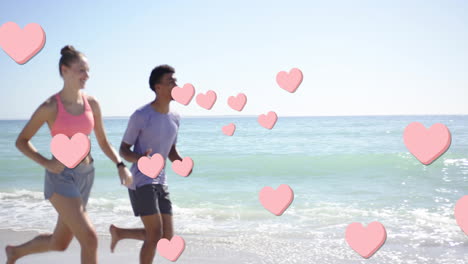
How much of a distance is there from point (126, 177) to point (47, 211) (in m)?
5.25

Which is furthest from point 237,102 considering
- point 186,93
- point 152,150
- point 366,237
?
point 152,150

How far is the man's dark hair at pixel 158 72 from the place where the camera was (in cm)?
377

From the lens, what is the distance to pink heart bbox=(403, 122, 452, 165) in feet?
16.8

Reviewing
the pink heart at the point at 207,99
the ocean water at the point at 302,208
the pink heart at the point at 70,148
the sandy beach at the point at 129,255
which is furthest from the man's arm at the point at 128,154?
the pink heart at the point at 207,99

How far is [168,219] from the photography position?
3789 millimetres

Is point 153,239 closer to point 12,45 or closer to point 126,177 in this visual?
point 126,177

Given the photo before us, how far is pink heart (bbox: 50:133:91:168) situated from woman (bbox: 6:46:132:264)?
39mm

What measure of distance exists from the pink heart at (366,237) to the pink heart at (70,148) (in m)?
2.65

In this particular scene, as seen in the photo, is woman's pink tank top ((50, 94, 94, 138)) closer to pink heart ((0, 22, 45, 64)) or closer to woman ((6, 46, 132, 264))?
woman ((6, 46, 132, 264))

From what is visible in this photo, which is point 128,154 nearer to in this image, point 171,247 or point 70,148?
point 70,148

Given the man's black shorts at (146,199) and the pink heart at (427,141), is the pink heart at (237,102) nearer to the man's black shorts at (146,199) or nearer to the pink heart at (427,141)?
the pink heart at (427,141)

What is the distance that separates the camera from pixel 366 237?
4738 mm

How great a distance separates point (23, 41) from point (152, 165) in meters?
1.53

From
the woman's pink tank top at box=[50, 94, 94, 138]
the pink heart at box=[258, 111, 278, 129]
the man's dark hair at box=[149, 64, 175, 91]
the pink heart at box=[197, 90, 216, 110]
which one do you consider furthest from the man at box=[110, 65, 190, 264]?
the pink heart at box=[258, 111, 278, 129]
